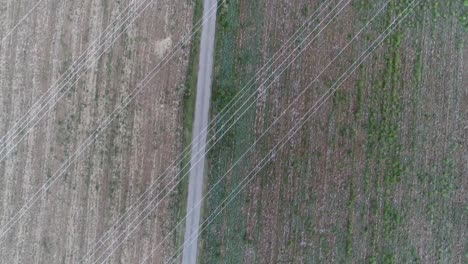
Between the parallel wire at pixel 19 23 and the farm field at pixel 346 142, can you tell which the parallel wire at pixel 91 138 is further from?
Result: the parallel wire at pixel 19 23

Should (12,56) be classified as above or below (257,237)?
above

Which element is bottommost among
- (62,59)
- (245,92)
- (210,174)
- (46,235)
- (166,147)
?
(46,235)

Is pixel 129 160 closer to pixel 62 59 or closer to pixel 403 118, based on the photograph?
pixel 62 59

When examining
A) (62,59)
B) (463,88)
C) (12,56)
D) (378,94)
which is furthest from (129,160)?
(463,88)

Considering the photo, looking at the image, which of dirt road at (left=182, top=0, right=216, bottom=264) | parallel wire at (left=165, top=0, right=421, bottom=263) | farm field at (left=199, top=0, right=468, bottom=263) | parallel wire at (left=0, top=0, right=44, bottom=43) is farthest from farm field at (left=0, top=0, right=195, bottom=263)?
farm field at (left=199, top=0, right=468, bottom=263)

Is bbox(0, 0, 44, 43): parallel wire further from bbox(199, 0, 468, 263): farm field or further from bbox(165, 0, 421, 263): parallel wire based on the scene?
bbox(165, 0, 421, 263): parallel wire
